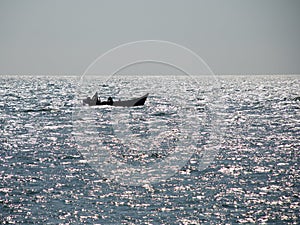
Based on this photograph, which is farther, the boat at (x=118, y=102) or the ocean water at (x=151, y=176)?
the boat at (x=118, y=102)

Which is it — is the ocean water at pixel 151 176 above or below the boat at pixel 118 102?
below

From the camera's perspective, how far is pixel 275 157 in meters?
61.0

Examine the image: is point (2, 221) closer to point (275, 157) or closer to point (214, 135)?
point (275, 157)

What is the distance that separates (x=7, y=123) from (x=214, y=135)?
156 ft

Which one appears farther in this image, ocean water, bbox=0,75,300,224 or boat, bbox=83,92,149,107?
boat, bbox=83,92,149,107

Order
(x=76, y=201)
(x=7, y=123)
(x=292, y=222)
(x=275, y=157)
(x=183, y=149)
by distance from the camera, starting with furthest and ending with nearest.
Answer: (x=7, y=123), (x=183, y=149), (x=275, y=157), (x=76, y=201), (x=292, y=222)

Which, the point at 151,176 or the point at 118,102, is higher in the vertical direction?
the point at 118,102

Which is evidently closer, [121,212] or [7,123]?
[121,212]

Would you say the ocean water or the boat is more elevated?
the boat

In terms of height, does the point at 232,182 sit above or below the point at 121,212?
above

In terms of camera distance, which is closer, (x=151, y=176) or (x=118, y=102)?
(x=151, y=176)

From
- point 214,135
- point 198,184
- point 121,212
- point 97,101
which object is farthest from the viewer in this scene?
point 97,101

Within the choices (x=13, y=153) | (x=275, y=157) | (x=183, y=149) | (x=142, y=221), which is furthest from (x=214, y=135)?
(x=142, y=221)

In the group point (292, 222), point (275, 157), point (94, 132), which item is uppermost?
point (94, 132)
